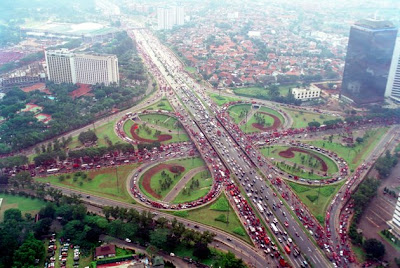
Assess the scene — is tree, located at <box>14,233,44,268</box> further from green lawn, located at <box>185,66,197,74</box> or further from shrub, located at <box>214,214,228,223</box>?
green lawn, located at <box>185,66,197,74</box>

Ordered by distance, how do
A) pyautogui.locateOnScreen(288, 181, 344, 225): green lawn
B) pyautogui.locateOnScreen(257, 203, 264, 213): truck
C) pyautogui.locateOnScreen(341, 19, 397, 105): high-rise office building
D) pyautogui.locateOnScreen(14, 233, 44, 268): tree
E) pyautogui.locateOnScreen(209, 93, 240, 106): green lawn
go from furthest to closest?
pyautogui.locateOnScreen(209, 93, 240, 106): green lawn, pyautogui.locateOnScreen(341, 19, 397, 105): high-rise office building, pyautogui.locateOnScreen(288, 181, 344, 225): green lawn, pyautogui.locateOnScreen(257, 203, 264, 213): truck, pyautogui.locateOnScreen(14, 233, 44, 268): tree

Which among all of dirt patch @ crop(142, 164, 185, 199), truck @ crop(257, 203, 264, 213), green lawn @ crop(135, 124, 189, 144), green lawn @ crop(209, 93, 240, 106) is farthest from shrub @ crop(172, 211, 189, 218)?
green lawn @ crop(209, 93, 240, 106)

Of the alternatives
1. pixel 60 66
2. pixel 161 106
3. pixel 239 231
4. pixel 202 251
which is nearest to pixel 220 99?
pixel 161 106

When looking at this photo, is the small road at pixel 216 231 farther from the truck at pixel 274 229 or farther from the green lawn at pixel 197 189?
the green lawn at pixel 197 189

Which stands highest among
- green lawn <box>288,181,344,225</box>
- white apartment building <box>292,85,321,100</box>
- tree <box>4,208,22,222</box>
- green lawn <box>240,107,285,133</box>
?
white apartment building <box>292,85,321,100</box>

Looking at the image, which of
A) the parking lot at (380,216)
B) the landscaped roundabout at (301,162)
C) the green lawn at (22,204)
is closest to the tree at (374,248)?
the parking lot at (380,216)

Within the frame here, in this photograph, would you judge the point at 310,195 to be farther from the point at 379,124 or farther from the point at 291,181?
the point at 379,124

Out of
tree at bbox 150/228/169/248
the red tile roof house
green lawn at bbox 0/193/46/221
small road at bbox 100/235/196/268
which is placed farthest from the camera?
green lawn at bbox 0/193/46/221
